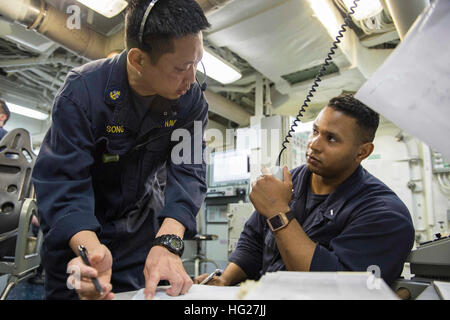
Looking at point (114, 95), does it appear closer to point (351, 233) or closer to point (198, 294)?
point (198, 294)

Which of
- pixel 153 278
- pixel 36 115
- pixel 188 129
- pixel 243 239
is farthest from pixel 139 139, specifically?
pixel 36 115

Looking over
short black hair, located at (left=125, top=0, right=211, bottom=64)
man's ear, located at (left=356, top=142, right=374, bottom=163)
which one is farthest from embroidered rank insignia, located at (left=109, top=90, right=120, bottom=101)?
man's ear, located at (left=356, top=142, right=374, bottom=163)

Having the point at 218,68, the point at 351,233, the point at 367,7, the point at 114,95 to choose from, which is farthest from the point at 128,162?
the point at 218,68

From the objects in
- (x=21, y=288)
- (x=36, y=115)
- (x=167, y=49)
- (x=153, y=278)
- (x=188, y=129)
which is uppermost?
(x=36, y=115)

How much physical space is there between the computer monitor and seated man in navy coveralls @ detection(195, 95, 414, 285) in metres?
3.07

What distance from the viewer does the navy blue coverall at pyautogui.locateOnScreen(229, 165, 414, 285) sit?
3.02 ft

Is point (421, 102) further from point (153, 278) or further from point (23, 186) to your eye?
point (23, 186)

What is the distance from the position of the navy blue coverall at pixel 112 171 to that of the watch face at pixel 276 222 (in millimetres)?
251

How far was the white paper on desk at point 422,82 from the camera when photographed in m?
0.47

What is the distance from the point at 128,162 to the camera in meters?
1.01

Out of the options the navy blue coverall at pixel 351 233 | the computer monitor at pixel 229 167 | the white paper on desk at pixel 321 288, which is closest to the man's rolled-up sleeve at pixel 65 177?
the white paper on desk at pixel 321 288

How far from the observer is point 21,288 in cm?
330

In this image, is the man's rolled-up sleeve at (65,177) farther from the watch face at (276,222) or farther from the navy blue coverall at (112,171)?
the watch face at (276,222)

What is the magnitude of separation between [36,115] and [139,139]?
5.50m
